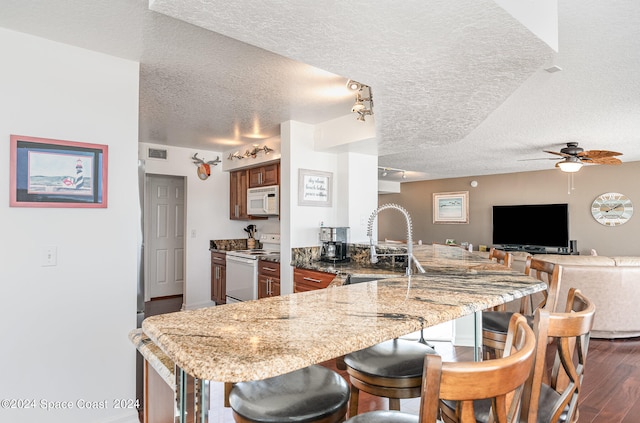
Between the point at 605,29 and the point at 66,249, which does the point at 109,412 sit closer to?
the point at 66,249

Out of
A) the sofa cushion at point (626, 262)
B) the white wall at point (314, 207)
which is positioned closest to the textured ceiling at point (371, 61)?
the white wall at point (314, 207)

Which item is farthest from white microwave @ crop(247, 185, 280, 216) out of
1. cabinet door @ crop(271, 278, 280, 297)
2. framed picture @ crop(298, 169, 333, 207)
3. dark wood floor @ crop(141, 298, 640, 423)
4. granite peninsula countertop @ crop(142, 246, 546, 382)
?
granite peninsula countertop @ crop(142, 246, 546, 382)

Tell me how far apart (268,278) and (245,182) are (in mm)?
1651

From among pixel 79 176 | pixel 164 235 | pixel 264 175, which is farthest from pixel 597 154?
pixel 164 235

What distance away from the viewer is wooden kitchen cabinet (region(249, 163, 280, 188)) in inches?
182

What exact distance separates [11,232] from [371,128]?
2747 mm

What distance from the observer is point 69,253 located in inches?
84.1

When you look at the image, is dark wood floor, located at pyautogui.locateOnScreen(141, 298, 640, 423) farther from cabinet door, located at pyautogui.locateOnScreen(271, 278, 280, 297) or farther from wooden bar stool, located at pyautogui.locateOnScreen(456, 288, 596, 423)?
cabinet door, located at pyautogui.locateOnScreen(271, 278, 280, 297)

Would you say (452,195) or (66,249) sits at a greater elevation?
(452,195)

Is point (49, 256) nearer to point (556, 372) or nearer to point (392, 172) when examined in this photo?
point (556, 372)

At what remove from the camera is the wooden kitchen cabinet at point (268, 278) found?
4.10 metres

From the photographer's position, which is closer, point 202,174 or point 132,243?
point 132,243

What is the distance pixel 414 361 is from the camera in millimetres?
1330

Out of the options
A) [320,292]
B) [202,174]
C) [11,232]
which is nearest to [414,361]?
[320,292]
